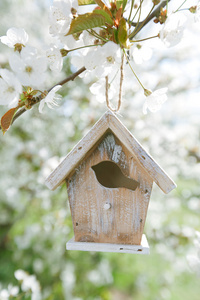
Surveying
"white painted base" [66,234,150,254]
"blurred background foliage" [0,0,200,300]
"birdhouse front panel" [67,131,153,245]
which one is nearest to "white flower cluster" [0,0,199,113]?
"birdhouse front panel" [67,131,153,245]

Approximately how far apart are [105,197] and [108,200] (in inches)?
0.6

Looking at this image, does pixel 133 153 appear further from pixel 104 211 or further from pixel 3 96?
pixel 3 96

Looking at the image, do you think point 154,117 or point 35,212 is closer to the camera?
point 154,117

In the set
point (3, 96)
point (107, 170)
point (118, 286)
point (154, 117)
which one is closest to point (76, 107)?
point (154, 117)

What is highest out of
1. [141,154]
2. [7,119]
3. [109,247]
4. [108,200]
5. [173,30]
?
[173,30]

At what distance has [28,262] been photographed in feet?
11.7

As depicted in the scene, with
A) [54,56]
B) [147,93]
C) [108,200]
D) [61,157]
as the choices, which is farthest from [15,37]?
[61,157]

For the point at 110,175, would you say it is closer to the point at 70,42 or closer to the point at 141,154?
the point at 141,154

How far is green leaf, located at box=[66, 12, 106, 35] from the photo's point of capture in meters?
0.62

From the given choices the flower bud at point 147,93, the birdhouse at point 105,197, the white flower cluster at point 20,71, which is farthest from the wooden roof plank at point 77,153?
the white flower cluster at point 20,71

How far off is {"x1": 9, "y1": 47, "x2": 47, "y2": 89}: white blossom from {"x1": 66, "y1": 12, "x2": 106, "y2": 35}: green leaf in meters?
0.11

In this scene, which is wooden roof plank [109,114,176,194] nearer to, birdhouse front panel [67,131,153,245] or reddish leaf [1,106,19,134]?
birdhouse front panel [67,131,153,245]

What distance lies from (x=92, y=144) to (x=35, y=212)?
2.94 meters

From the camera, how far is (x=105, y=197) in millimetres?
992
